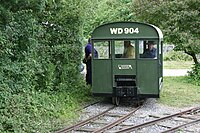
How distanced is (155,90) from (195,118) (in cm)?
185

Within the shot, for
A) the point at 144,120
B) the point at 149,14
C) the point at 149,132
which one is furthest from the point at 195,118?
the point at 149,14

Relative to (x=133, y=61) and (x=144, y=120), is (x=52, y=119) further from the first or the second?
(x=133, y=61)

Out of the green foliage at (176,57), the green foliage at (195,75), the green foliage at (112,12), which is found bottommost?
the green foliage at (195,75)

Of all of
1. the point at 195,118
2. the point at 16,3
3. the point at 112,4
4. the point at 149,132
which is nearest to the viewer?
the point at 16,3

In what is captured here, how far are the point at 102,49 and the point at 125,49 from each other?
75 cm

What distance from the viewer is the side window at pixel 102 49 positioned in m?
13.2

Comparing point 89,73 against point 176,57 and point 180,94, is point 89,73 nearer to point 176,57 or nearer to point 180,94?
point 180,94

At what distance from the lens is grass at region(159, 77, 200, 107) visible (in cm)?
1430

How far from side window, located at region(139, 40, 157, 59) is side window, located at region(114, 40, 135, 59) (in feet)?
0.79

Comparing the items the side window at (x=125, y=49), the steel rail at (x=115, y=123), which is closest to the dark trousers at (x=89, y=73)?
the side window at (x=125, y=49)

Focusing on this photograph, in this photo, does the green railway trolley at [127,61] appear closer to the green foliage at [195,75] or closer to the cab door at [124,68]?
the cab door at [124,68]

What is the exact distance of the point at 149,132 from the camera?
9.75 meters

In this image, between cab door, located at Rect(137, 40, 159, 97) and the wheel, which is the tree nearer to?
cab door, located at Rect(137, 40, 159, 97)

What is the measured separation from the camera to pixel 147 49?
12.9 m
